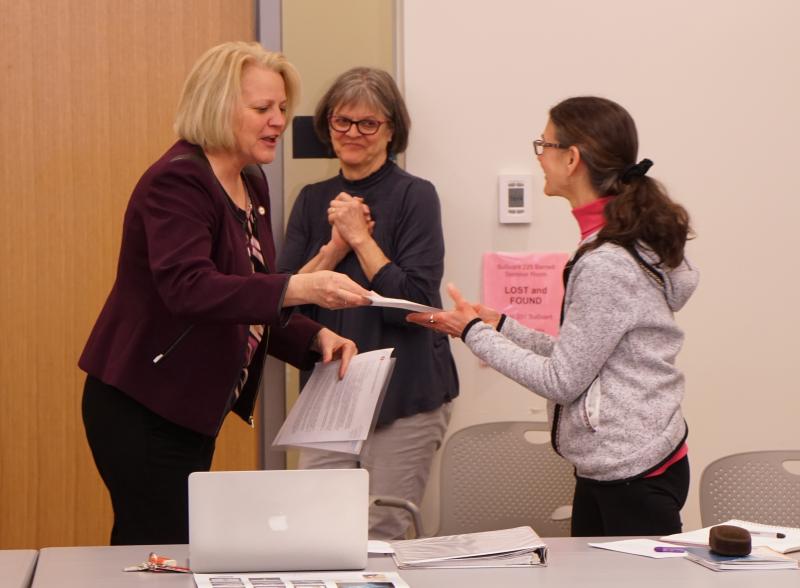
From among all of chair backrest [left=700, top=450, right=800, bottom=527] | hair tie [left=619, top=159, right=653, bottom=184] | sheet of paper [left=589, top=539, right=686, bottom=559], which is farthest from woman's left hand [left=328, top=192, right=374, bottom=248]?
sheet of paper [left=589, top=539, right=686, bottom=559]

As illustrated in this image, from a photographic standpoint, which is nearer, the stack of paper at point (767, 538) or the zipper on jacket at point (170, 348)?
the stack of paper at point (767, 538)

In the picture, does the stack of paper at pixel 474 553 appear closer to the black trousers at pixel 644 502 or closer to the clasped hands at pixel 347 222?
the black trousers at pixel 644 502

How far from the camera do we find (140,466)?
7.36ft

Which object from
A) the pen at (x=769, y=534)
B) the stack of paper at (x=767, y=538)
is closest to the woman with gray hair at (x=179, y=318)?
the stack of paper at (x=767, y=538)

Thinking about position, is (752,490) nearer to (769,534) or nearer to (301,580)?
(769,534)

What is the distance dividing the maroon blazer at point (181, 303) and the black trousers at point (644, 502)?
0.86 m

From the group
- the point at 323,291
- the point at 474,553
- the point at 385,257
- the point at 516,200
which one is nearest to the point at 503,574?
the point at 474,553

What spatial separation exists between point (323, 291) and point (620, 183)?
0.82m

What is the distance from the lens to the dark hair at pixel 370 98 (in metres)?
3.16

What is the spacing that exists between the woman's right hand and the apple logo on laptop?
60 cm

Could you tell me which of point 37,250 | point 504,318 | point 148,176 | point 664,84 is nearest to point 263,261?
point 148,176

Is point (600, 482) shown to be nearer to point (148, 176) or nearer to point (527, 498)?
point (527, 498)

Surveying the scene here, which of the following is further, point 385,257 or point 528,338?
point 385,257

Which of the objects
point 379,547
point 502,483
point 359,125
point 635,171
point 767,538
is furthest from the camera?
point 359,125
